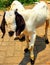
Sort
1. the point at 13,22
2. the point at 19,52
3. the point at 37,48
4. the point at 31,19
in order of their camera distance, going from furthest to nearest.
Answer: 1. the point at 37,48
2. the point at 19,52
3. the point at 31,19
4. the point at 13,22

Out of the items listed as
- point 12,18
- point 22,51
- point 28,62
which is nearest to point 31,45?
point 28,62

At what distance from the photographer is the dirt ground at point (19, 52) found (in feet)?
18.2

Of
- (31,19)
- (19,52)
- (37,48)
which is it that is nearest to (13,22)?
(31,19)

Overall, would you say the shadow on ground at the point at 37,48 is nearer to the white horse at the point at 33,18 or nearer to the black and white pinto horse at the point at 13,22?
Result: the white horse at the point at 33,18

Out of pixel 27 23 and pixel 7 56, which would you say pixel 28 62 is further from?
pixel 27 23

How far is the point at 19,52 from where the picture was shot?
6.02 meters

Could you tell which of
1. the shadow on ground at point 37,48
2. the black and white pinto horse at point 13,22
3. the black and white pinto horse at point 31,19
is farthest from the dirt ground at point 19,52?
the black and white pinto horse at point 13,22

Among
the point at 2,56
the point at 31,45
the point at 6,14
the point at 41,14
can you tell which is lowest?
the point at 2,56

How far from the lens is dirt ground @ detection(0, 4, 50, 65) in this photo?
5.54 metres

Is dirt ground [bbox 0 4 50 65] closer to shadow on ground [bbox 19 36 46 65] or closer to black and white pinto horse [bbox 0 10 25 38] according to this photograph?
shadow on ground [bbox 19 36 46 65]

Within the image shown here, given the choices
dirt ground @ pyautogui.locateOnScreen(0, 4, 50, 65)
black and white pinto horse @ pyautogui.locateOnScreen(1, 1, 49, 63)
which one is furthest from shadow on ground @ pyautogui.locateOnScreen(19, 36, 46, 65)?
black and white pinto horse @ pyautogui.locateOnScreen(1, 1, 49, 63)

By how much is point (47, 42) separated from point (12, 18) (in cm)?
267

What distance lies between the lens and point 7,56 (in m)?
5.85

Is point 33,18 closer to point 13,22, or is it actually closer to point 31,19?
point 31,19
